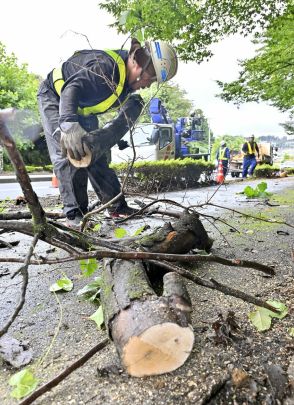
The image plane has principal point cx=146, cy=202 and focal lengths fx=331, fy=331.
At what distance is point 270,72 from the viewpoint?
702 centimetres

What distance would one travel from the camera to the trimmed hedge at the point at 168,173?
7.41m

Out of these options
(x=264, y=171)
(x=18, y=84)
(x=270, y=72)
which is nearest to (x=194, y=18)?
(x=270, y=72)

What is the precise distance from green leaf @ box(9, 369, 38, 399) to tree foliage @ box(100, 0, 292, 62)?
4.55 metres

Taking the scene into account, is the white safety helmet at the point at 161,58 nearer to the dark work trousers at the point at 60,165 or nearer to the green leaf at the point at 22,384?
the dark work trousers at the point at 60,165

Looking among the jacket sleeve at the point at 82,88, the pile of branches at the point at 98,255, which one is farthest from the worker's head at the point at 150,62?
the pile of branches at the point at 98,255

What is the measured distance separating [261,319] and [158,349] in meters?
0.58

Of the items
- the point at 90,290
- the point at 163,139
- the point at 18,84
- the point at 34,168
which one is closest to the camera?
the point at 90,290

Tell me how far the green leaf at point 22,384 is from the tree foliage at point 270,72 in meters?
6.11

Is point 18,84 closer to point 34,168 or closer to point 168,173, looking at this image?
point 34,168

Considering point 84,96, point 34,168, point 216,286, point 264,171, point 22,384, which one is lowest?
point 264,171

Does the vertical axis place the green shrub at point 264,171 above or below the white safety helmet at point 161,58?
below

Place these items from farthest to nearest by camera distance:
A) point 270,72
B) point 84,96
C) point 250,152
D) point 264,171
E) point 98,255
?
point 250,152 < point 264,171 < point 270,72 < point 84,96 < point 98,255

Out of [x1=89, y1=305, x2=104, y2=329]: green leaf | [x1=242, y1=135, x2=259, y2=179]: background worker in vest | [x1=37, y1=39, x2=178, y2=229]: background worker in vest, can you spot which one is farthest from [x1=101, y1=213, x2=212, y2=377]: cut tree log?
[x1=242, y1=135, x2=259, y2=179]: background worker in vest

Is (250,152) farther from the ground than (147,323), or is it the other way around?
(147,323)
